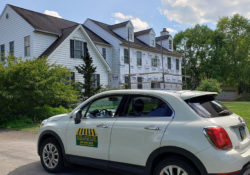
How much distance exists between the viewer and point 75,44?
72.8ft

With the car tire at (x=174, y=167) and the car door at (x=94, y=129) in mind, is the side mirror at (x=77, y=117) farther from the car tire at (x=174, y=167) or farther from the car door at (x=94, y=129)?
the car tire at (x=174, y=167)

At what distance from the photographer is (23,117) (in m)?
13.7

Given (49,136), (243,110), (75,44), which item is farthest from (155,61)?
(49,136)

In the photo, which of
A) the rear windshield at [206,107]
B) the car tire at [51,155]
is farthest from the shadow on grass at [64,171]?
the rear windshield at [206,107]

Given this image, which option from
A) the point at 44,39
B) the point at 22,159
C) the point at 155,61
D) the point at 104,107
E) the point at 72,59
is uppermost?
the point at 44,39

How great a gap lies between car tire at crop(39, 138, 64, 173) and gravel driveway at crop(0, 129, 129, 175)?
163 mm

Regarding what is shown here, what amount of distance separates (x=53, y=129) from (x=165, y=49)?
33.7m

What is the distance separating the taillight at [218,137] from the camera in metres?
3.47

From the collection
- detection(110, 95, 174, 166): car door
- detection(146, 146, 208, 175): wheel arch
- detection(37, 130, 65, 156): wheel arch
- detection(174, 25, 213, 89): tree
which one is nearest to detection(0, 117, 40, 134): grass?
detection(37, 130, 65, 156): wheel arch

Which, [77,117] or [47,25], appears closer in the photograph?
[77,117]

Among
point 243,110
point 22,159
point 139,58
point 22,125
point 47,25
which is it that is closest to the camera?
point 22,159

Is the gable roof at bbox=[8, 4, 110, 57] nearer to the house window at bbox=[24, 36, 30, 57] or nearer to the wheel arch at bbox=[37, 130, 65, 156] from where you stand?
the house window at bbox=[24, 36, 30, 57]

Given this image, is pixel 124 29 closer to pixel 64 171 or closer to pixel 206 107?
pixel 64 171

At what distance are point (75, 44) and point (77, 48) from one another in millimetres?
388
